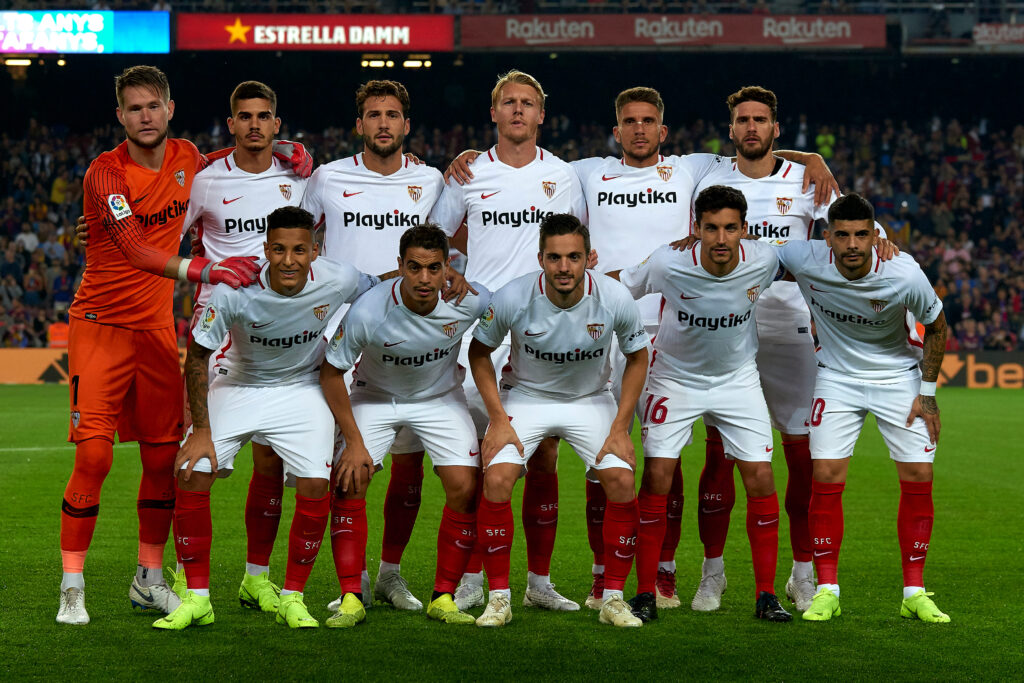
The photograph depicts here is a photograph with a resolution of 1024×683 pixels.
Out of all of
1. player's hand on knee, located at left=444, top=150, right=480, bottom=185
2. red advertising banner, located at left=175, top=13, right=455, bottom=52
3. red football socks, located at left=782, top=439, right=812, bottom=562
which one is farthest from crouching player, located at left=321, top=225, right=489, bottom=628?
red advertising banner, located at left=175, top=13, right=455, bottom=52

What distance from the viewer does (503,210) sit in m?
6.30

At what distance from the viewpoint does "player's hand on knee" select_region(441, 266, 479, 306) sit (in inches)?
224

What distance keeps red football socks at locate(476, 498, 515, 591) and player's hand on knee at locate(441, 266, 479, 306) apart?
3.25ft

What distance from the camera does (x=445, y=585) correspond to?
568cm

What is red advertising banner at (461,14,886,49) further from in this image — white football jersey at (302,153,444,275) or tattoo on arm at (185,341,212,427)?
tattoo on arm at (185,341,212,427)

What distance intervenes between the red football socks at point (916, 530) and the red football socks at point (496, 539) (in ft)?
6.40

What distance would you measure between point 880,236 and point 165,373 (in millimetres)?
3611

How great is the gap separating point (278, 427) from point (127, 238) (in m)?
Result: 1.14

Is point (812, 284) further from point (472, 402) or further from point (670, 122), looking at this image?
point (670, 122)

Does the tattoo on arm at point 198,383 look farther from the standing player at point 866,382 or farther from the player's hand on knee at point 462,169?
the standing player at point 866,382

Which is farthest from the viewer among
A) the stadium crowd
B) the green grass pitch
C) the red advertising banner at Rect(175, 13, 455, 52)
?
the red advertising banner at Rect(175, 13, 455, 52)

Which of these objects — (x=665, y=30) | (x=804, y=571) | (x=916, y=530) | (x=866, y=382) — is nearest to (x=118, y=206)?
(x=866, y=382)

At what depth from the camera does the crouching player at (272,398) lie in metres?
5.38

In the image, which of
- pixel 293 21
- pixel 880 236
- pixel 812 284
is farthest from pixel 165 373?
pixel 293 21
